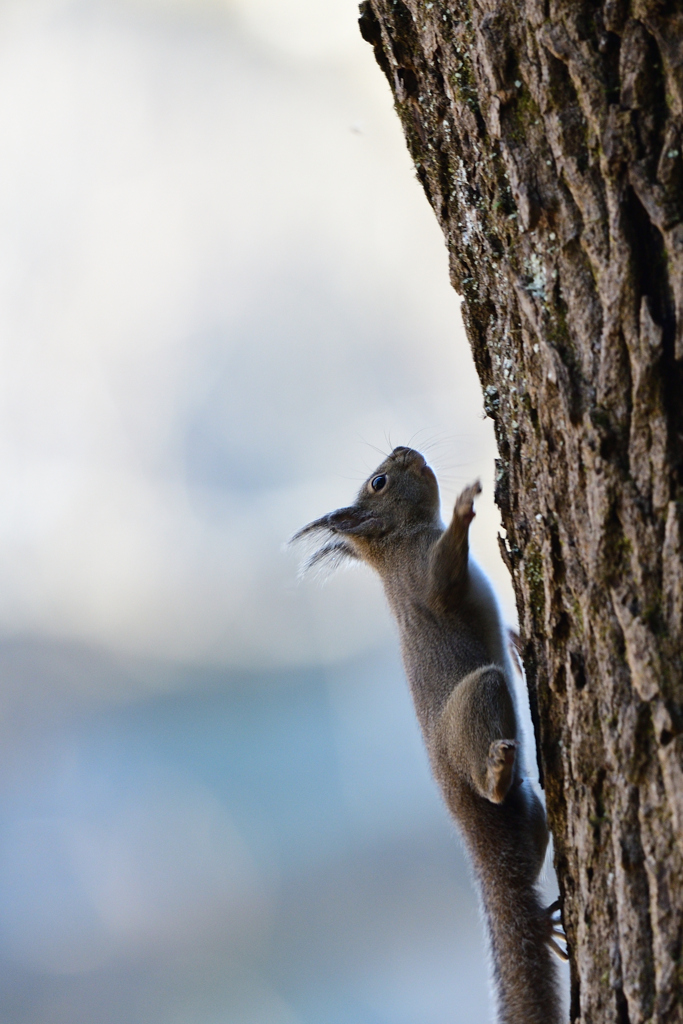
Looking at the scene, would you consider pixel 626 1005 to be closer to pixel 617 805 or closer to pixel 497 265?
pixel 617 805

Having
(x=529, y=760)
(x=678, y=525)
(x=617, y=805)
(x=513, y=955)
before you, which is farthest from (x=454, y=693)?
(x=678, y=525)

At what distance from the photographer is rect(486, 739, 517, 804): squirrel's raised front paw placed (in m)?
1.94

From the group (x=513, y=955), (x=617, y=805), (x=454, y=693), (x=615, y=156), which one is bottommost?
(x=513, y=955)

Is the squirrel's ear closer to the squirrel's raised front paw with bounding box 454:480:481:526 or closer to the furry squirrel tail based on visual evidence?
the squirrel's raised front paw with bounding box 454:480:481:526

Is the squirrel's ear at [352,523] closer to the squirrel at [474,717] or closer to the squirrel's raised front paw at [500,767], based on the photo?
the squirrel at [474,717]

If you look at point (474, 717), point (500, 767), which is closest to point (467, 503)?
point (474, 717)

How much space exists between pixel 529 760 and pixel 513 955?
48 centimetres

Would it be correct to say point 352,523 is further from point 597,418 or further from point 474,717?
point 597,418

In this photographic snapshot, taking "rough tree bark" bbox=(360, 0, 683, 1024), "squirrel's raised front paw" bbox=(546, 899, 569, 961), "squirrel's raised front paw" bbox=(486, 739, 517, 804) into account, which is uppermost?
"rough tree bark" bbox=(360, 0, 683, 1024)

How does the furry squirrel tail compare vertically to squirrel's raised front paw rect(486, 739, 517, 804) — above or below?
below

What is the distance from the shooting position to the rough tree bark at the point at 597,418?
1188mm

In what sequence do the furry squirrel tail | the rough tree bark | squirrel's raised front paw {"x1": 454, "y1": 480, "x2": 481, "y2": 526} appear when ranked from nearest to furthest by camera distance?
the rough tree bark, the furry squirrel tail, squirrel's raised front paw {"x1": 454, "y1": 480, "x2": 481, "y2": 526}

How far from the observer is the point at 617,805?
48.9 inches

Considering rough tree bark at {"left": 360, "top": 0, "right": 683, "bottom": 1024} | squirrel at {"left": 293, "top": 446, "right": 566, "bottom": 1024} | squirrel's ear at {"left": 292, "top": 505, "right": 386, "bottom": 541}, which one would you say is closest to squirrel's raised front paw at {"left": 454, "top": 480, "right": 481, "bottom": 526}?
squirrel at {"left": 293, "top": 446, "right": 566, "bottom": 1024}
